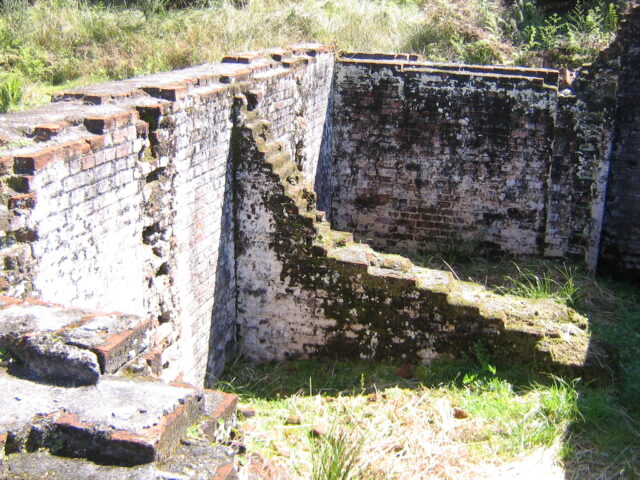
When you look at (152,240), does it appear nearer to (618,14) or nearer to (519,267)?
(519,267)

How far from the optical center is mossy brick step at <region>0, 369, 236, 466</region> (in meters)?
2.16

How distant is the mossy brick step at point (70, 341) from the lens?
250cm

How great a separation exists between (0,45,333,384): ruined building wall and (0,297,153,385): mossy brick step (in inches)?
17.7

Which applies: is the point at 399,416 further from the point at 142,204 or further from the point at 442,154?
the point at 442,154

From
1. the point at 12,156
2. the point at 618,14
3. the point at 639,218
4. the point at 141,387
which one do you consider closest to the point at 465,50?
the point at 618,14

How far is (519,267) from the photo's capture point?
8.77 m

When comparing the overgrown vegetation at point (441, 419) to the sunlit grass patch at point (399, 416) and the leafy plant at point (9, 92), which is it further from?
the leafy plant at point (9, 92)

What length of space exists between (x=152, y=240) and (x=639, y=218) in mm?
6492

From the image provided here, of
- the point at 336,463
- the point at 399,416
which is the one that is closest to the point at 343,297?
the point at 399,416

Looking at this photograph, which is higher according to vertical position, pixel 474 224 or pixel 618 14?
pixel 618 14

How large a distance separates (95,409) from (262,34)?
413 inches

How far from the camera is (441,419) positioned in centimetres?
500

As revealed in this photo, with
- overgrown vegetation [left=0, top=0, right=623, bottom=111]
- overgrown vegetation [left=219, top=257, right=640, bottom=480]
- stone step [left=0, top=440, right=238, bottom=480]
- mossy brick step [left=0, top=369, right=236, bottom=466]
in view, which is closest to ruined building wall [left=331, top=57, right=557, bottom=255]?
overgrown vegetation [left=0, top=0, right=623, bottom=111]

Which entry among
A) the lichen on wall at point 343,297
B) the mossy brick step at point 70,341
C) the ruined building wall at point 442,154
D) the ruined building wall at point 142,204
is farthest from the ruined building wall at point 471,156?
the mossy brick step at point 70,341
